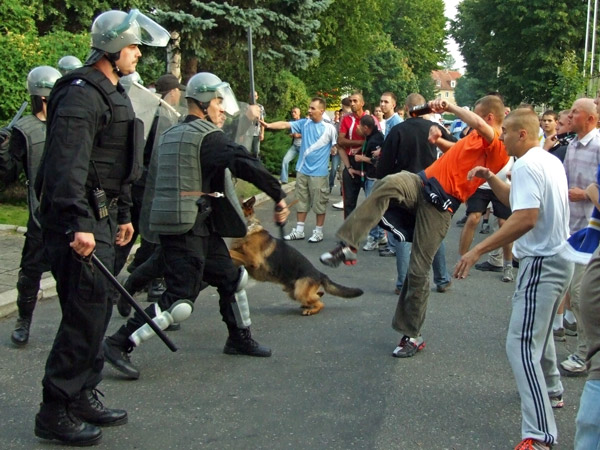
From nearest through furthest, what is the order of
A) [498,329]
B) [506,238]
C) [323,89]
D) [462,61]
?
[506,238]
[498,329]
[323,89]
[462,61]

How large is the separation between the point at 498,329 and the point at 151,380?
3130 millimetres

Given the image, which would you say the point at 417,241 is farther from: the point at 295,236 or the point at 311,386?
the point at 295,236

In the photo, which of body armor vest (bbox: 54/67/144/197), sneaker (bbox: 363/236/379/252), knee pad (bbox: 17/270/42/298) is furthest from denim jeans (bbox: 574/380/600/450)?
sneaker (bbox: 363/236/379/252)

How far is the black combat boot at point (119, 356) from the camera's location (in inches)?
193

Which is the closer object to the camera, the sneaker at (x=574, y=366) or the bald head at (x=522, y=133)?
the bald head at (x=522, y=133)

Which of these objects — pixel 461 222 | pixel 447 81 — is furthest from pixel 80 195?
pixel 447 81

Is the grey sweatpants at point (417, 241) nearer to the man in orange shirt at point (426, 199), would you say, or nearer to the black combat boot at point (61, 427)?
the man in orange shirt at point (426, 199)

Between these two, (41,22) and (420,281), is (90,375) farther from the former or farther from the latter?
(41,22)

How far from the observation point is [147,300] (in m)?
7.02

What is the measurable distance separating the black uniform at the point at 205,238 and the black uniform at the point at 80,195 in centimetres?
82

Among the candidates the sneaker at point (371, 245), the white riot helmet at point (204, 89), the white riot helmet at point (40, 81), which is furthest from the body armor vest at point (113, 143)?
the sneaker at point (371, 245)

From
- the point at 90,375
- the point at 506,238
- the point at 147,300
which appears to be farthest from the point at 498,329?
the point at 90,375

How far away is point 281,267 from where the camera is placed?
6699 mm

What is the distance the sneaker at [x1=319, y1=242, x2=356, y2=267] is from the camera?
522cm
